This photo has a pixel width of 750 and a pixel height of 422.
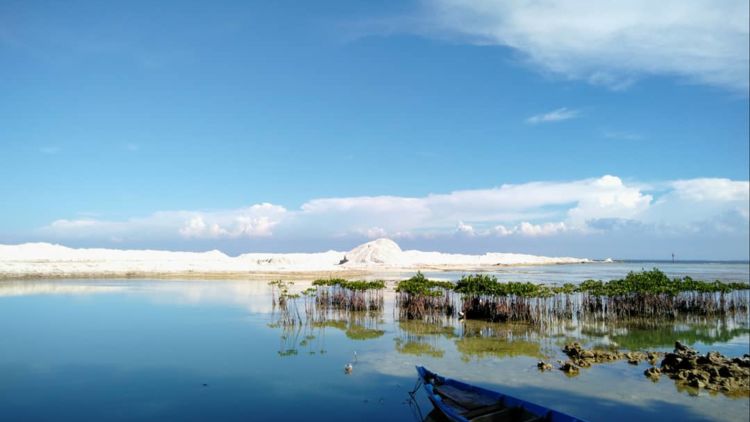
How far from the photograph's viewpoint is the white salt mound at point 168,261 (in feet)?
153

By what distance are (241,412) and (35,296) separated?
24550 millimetres

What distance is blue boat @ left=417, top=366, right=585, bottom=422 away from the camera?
851cm

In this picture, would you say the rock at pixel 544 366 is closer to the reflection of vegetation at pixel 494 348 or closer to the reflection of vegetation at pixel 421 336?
the reflection of vegetation at pixel 494 348

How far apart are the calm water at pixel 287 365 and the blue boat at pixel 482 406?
0.90 meters

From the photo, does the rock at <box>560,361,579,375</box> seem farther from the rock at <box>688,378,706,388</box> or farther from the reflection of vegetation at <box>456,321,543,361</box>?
the rock at <box>688,378,706,388</box>

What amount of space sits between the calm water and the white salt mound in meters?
24.4

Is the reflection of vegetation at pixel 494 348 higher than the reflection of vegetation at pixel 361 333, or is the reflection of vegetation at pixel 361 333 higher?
the reflection of vegetation at pixel 361 333

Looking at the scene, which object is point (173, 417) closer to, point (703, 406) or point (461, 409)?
point (461, 409)

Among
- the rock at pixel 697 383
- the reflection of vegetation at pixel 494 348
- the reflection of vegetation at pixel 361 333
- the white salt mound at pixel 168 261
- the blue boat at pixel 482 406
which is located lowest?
the rock at pixel 697 383

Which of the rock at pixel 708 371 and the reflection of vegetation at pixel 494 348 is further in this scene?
the reflection of vegetation at pixel 494 348

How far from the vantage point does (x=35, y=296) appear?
2836cm

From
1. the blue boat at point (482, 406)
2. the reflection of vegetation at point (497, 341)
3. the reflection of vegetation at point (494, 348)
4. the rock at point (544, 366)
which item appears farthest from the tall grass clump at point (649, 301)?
the blue boat at point (482, 406)

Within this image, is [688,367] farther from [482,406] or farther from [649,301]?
[649,301]

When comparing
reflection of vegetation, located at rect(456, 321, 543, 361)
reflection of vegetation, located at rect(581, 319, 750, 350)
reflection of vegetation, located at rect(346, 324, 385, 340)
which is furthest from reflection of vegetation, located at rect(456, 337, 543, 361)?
reflection of vegetation, located at rect(581, 319, 750, 350)
